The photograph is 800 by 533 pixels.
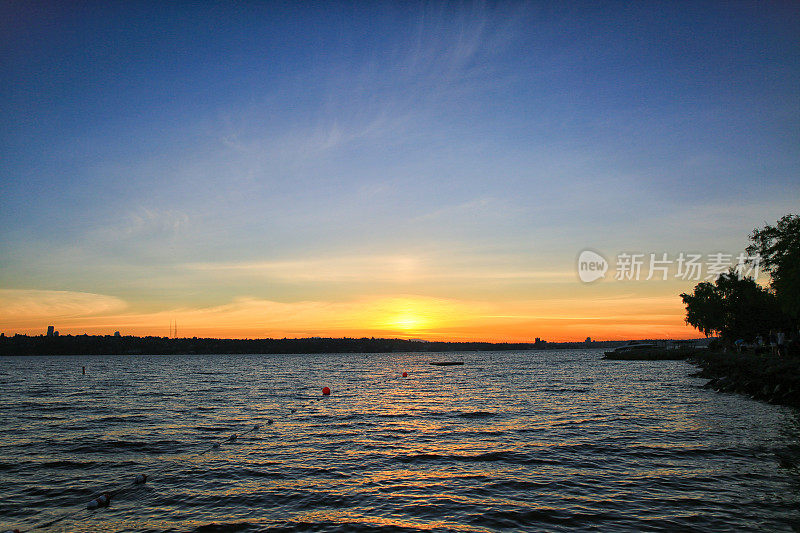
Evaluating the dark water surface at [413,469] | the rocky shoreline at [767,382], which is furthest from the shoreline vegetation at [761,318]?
the dark water surface at [413,469]

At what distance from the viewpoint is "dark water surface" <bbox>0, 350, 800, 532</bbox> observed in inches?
616

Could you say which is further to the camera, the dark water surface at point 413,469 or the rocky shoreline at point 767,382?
the rocky shoreline at point 767,382

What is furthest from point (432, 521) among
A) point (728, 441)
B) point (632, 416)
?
point (632, 416)

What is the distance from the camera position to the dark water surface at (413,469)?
15.6 meters

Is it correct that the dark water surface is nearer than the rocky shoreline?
Yes

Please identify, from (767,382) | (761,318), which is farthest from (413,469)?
(761,318)

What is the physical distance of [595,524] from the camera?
48.2 ft

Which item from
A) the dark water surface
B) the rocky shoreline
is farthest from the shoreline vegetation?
the dark water surface

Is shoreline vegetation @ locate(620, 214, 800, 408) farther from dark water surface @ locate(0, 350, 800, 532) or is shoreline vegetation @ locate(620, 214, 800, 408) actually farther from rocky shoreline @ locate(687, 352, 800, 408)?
dark water surface @ locate(0, 350, 800, 532)

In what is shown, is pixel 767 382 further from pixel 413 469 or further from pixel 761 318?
pixel 761 318

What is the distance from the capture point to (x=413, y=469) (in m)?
21.7

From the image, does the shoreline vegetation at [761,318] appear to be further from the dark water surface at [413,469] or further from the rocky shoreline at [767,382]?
the dark water surface at [413,469]

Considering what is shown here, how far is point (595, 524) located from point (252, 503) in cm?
1134

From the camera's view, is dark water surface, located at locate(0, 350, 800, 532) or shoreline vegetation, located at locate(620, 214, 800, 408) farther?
shoreline vegetation, located at locate(620, 214, 800, 408)
